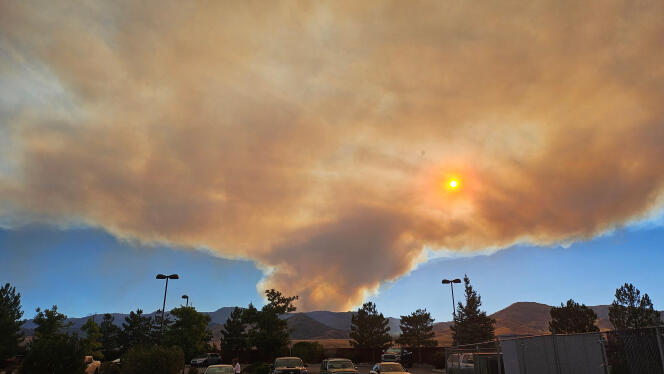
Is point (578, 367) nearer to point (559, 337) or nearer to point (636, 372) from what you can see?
point (559, 337)

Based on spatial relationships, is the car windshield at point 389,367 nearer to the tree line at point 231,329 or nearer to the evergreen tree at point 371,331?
the tree line at point 231,329

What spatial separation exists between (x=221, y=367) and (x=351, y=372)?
6.86m

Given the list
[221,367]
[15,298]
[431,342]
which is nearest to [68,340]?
[221,367]

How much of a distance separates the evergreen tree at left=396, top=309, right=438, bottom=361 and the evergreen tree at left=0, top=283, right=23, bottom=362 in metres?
55.6

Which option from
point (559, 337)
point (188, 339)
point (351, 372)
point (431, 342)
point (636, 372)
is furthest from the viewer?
point (431, 342)

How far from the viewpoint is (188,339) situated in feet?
176

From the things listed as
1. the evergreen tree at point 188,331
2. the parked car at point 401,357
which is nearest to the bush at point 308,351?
the evergreen tree at point 188,331

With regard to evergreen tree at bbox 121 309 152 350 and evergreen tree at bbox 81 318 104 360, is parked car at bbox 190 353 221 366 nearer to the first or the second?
evergreen tree at bbox 81 318 104 360

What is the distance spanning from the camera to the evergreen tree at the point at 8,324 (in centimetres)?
4853

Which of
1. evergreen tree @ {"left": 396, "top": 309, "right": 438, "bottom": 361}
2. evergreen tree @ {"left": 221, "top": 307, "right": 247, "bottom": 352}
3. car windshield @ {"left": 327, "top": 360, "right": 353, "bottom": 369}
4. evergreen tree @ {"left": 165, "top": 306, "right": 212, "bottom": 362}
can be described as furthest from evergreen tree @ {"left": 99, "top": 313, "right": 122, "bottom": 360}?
car windshield @ {"left": 327, "top": 360, "right": 353, "bottom": 369}

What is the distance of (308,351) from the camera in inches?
2352

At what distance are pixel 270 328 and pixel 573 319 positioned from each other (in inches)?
1377

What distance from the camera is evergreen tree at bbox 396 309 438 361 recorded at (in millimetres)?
74625

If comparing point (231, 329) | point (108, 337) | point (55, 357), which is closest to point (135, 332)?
point (108, 337)
